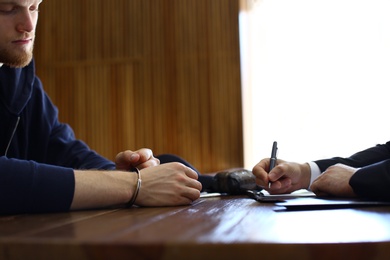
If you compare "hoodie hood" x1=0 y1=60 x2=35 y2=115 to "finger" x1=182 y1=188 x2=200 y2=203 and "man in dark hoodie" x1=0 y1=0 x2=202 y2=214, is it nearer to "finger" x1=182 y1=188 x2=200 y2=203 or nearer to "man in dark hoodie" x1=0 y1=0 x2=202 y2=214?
"man in dark hoodie" x1=0 y1=0 x2=202 y2=214

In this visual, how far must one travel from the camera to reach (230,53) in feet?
20.5

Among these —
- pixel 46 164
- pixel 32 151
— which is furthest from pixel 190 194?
pixel 32 151

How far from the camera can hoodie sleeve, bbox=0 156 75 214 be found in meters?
1.20

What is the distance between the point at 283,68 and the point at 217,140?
1.16m

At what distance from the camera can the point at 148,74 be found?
6465mm

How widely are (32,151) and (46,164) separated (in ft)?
3.16

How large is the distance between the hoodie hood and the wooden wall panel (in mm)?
4096

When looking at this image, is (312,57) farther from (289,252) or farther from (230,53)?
(289,252)

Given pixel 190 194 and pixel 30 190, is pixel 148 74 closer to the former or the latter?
pixel 190 194

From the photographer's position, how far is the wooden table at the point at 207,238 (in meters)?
0.64

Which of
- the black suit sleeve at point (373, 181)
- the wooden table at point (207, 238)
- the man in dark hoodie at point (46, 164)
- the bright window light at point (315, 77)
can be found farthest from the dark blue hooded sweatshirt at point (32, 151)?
the bright window light at point (315, 77)

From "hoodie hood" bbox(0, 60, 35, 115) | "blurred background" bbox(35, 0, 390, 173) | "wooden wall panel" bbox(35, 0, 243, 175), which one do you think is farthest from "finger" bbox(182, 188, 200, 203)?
"wooden wall panel" bbox(35, 0, 243, 175)

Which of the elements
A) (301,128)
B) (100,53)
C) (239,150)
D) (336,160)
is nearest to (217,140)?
(239,150)

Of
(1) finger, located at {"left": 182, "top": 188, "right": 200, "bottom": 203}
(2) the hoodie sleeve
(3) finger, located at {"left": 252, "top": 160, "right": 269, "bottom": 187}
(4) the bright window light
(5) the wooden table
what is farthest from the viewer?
(4) the bright window light
